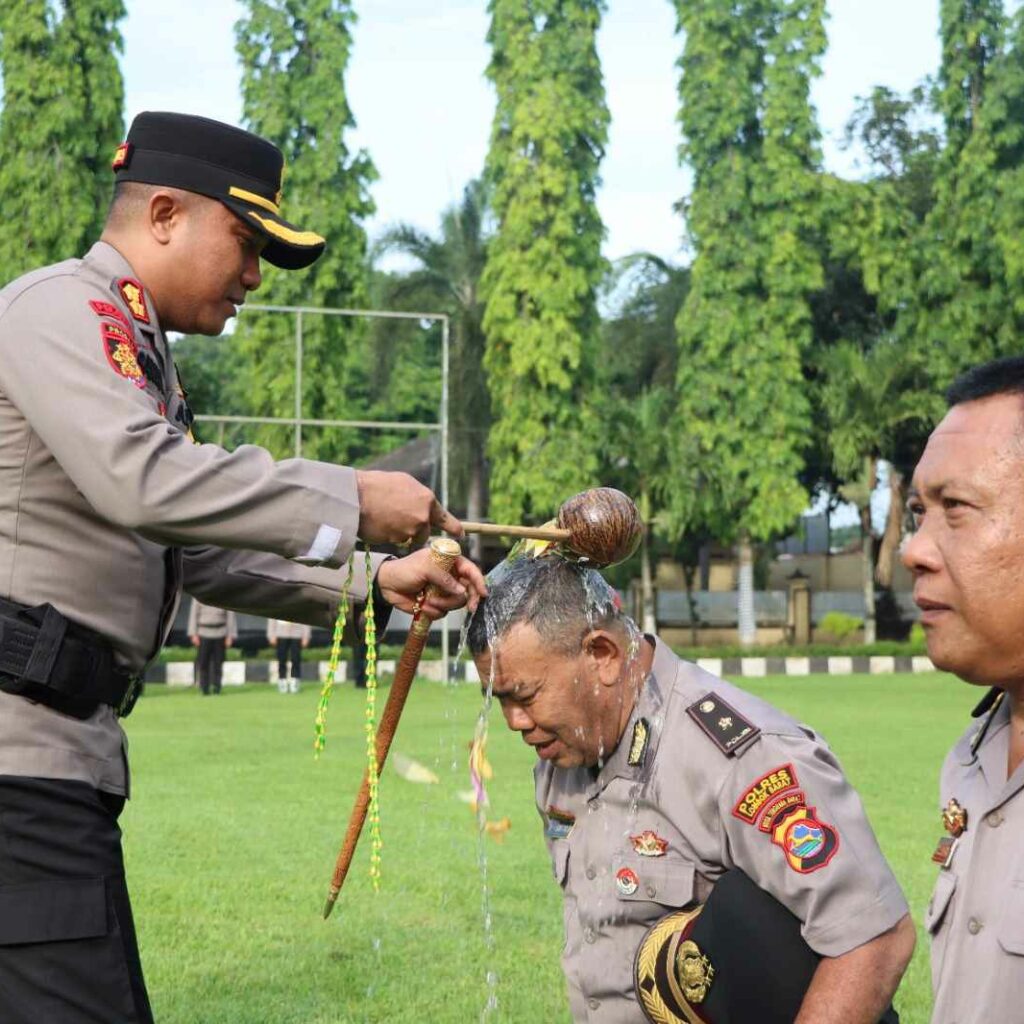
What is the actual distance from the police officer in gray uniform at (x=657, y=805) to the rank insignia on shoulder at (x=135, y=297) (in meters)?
1.05

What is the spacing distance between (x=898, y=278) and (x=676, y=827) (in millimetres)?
31409

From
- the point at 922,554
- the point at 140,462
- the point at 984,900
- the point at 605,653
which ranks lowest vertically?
the point at 984,900

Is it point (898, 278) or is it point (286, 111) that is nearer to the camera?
point (286, 111)

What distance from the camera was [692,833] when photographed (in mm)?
3465

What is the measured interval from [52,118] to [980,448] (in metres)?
28.1

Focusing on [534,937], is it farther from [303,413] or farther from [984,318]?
[984,318]

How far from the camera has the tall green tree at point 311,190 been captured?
98.3 feet

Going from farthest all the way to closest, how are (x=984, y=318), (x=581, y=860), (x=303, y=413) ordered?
1. (x=984, y=318)
2. (x=303, y=413)
3. (x=581, y=860)

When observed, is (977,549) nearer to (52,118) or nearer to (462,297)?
(52,118)

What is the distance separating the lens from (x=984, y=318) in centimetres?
3241

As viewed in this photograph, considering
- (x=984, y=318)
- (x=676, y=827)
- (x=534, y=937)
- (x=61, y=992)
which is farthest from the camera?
(x=984, y=318)

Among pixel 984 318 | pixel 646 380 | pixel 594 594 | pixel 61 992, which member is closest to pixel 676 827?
pixel 594 594

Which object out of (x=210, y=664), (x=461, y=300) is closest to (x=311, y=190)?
(x=461, y=300)

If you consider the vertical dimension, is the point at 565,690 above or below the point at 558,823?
above
